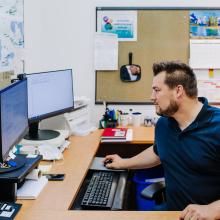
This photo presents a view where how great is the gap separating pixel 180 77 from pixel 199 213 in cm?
74

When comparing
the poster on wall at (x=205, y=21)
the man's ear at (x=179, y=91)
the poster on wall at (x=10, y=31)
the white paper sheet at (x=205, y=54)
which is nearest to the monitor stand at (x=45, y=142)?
the poster on wall at (x=10, y=31)

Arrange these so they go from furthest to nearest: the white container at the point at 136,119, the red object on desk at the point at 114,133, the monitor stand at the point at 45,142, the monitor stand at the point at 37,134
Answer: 1. the white container at the point at 136,119
2. the red object on desk at the point at 114,133
3. the monitor stand at the point at 37,134
4. the monitor stand at the point at 45,142

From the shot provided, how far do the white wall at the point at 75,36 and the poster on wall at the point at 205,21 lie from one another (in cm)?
7

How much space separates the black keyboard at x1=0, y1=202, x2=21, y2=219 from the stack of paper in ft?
0.37

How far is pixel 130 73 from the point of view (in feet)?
11.3

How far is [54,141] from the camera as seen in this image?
2.53 m

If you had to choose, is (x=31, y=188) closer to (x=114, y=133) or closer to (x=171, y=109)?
(x=171, y=109)

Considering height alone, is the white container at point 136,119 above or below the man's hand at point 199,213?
above

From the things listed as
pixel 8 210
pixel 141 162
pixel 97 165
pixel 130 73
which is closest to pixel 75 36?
pixel 130 73

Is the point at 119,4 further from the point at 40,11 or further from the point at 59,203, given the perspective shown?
the point at 59,203

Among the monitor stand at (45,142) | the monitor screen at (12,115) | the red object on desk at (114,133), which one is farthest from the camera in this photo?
the red object on desk at (114,133)

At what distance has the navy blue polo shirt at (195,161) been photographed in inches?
72.5

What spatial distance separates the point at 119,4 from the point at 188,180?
6.56 feet

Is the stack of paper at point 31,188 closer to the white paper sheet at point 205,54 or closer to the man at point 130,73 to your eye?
the man at point 130,73
